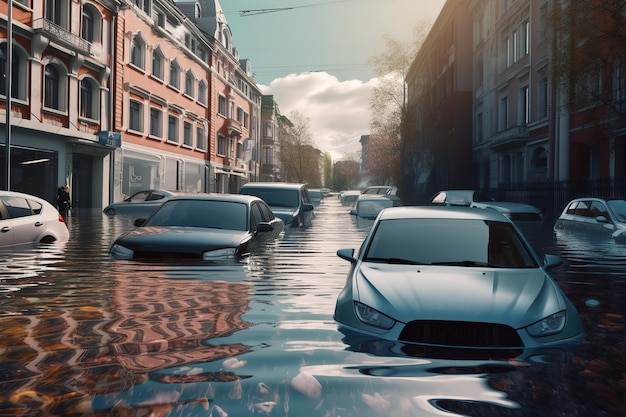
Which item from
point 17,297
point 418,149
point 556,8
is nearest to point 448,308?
point 17,297

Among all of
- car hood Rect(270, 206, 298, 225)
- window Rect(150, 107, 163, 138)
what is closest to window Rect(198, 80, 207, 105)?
window Rect(150, 107, 163, 138)

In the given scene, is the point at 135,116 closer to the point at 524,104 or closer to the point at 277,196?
the point at 277,196

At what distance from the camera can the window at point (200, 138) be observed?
4572 centimetres

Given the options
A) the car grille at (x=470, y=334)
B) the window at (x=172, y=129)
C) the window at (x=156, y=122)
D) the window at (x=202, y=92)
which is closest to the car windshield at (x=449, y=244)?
the car grille at (x=470, y=334)

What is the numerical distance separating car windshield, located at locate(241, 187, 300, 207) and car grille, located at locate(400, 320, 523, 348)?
39.0 ft

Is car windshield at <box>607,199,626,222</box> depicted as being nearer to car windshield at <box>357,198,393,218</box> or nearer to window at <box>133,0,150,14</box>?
car windshield at <box>357,198,393,218</box>

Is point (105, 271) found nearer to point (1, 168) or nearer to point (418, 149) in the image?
point (1, 168)

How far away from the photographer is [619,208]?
565 inches

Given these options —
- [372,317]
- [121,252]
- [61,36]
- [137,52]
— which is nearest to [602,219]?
[121,252]

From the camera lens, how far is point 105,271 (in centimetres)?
938

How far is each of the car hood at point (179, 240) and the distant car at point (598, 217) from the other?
8.70 metres

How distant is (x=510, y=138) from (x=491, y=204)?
12.7 m

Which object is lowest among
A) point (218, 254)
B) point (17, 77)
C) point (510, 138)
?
A: point (218, 254)

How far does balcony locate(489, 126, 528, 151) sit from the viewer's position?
32469 millimetres
